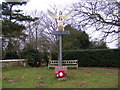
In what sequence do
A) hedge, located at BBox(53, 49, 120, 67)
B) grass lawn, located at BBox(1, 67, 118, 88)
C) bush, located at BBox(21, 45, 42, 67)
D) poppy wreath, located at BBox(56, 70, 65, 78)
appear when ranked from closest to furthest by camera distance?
1. grass lawn, located at BBox(1, 67, 118, 88)
2. poppy wreath, located at BBox(56, 70, 65, 78)
3. hedge, located at BBox(53, 49, 120, 67)
4. bush, located at BBox(21, 45, 42, 67)

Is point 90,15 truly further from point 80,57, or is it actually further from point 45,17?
point 45,17

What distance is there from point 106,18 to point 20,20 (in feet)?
34.3

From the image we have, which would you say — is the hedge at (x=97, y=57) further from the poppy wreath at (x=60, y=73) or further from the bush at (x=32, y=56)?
the poppy wreath at (x=60, y=73)

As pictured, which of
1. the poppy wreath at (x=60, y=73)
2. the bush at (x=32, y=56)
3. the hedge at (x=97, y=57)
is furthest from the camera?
the bush at (x=32, y=56)

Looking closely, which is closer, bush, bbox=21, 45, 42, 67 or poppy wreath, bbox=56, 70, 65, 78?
poppy wreath, bbox=56, 70, 65, 78

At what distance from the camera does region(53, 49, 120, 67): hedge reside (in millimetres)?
14278

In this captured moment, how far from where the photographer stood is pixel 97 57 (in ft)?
48.5

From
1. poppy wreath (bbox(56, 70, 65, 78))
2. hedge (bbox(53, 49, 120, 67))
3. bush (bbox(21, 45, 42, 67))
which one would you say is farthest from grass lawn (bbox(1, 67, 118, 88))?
bush (bbox(21, 45, 42, 67))

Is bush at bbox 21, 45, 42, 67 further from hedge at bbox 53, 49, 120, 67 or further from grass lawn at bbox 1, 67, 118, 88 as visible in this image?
grass lawn at bbox 1, 67, 118, 88

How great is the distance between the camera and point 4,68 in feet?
39.0

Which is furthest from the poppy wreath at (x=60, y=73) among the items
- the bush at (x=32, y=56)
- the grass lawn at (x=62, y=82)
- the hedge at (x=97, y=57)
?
the bush at (x=32, y=56)

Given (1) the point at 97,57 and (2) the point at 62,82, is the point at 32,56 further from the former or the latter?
(2) the point at 62,82

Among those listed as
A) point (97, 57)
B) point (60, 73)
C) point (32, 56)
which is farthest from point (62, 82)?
point (32, 56)

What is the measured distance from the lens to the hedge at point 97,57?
1428cm
